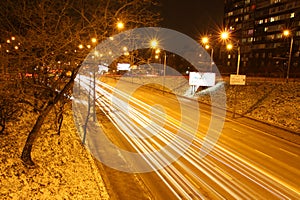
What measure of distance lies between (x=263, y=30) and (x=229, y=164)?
79734 millimetres

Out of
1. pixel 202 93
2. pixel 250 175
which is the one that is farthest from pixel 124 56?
pixel 202 93

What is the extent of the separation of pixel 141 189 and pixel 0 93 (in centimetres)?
666

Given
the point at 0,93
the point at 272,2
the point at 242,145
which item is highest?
the point at 272,2

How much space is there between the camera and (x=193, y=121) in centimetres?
2266

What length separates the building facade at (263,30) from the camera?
6725 centimetres

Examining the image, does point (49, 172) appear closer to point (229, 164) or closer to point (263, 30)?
point (229, 164)

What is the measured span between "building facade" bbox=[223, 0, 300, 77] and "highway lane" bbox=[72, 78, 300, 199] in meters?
47.3

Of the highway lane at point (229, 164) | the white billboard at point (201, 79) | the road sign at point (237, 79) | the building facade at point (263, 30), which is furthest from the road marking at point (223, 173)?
the building facade at point (263, 30)

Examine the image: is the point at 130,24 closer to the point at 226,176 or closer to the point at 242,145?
the point at 226,176

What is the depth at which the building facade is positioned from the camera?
67250 mm

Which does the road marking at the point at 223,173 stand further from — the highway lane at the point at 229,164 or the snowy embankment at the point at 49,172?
the snowy embankment at the point at 49,172

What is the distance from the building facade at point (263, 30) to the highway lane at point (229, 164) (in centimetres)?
4728

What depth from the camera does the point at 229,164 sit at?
41.2ft

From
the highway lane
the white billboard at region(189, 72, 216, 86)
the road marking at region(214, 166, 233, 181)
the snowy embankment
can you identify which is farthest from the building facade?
the snowy embankment
